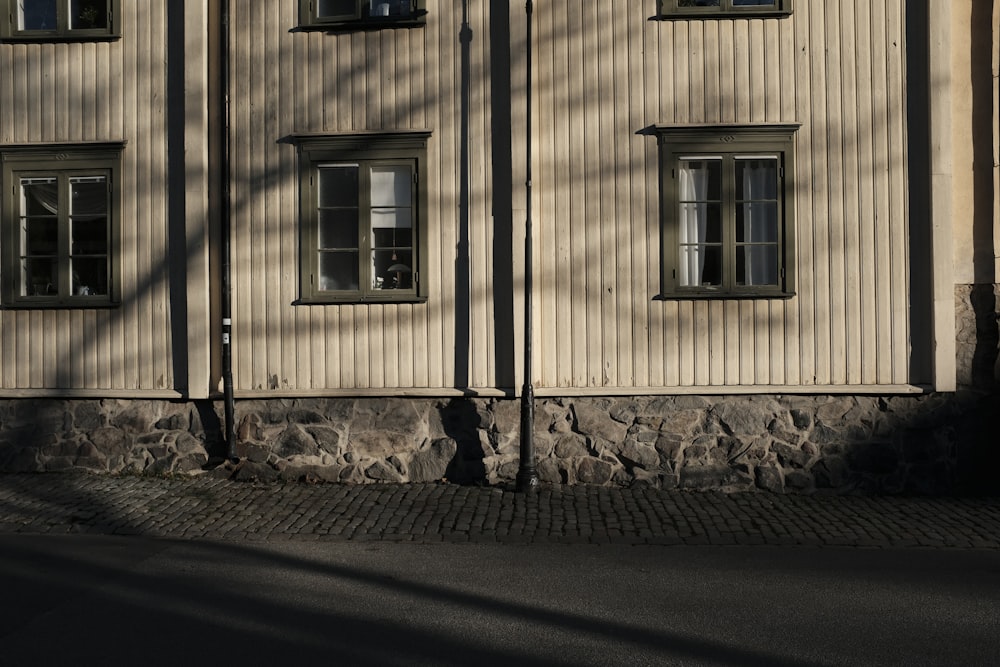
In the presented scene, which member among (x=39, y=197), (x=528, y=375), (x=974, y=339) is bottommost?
(x=528, y=375)

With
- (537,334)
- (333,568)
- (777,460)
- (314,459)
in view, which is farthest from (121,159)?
(777,460)

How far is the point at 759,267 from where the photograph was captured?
10773 mm

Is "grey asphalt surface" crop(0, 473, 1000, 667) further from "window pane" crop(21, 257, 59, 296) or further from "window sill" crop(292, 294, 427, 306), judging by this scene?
"window pane" crop(21, 257, 59, 296)

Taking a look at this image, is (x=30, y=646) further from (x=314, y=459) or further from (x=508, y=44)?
(x=508, y=44)

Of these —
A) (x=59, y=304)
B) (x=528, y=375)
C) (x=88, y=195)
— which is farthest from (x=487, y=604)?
(x=88, y=195)

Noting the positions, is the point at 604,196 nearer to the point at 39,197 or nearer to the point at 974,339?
the point at 974,339

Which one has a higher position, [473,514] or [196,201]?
[196,201]

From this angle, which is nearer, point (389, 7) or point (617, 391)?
point (617, 391)

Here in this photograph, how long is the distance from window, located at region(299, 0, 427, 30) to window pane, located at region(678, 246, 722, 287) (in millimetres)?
3903

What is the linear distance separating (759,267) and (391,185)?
13.7 feet

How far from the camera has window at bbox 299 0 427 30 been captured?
35.9ft

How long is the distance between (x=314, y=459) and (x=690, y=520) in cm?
424

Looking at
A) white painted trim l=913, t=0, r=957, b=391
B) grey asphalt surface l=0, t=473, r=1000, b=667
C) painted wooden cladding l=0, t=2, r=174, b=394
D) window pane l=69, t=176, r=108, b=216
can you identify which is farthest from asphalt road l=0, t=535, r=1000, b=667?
window pane l=69, t=176, r=108, b=216

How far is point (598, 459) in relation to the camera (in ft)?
35.0
